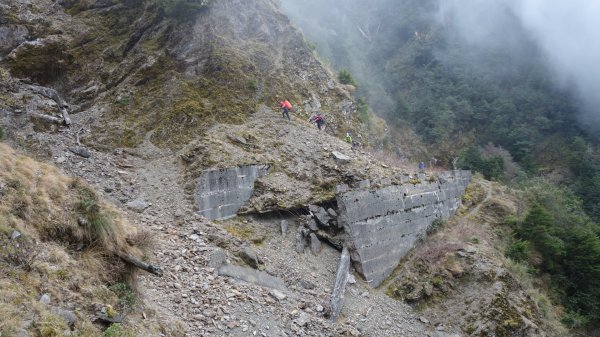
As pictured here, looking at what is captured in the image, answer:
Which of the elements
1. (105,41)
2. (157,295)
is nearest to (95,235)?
(157,295)

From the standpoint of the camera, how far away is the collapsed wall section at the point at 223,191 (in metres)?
12.9

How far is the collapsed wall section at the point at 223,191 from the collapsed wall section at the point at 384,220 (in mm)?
3257

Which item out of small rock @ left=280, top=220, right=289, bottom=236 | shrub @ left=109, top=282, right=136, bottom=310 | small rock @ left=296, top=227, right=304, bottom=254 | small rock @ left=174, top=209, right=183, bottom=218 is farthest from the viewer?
small rock @ left=280, top=220, right=289, bottom=236

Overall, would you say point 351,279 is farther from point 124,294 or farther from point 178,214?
point 124,294

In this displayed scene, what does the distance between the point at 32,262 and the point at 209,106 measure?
466 inches

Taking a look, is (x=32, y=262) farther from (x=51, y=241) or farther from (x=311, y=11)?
(x=311, y=11)

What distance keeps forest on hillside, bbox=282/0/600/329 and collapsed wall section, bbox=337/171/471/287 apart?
984 centimetres

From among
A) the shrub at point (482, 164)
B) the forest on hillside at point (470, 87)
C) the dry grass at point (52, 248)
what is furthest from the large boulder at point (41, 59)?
the shrub at point (482, 164)

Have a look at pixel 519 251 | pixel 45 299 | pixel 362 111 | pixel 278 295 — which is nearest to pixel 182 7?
pixel 362 111

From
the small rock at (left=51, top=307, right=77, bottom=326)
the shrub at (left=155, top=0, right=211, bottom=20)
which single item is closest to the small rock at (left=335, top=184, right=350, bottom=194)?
the small rock at (left=51, top=307, right=77, bottom=326)

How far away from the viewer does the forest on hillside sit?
120 ft

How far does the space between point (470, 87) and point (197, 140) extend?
37.8 m

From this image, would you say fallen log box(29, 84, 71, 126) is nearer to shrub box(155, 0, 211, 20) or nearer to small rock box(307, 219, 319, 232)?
shrub box(155, 0, 211, 20)

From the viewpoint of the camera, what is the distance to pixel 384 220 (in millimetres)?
14664
